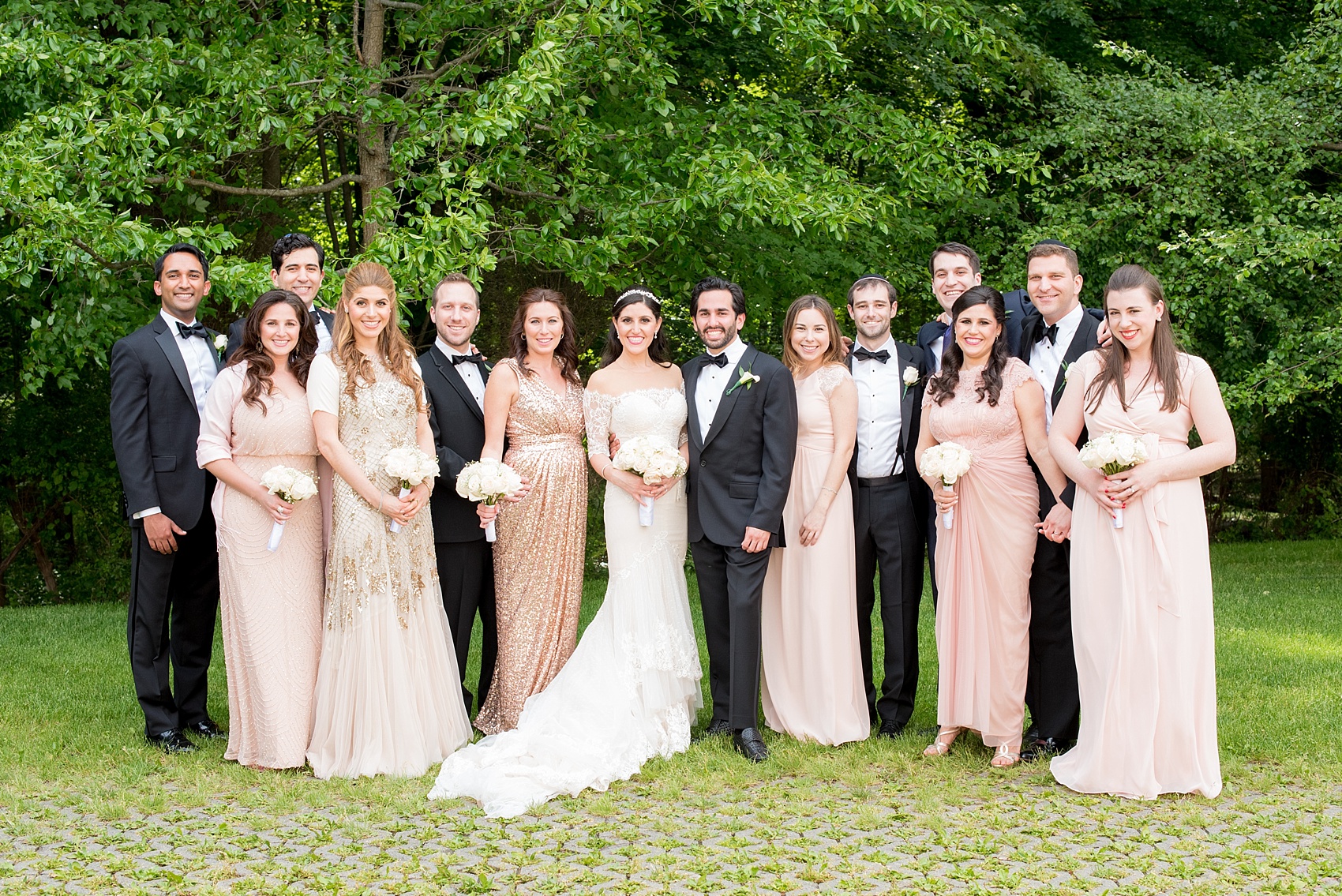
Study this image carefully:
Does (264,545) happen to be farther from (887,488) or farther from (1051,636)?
(1051,636)

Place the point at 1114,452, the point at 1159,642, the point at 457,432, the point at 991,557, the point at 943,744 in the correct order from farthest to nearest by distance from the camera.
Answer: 1. the point at 457,432
2. the point at 943,744
3. the point at 991,557
4. the point at 1159,642
5. the point at 1114,452

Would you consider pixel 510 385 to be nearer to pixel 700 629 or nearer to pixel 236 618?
pixel 236 618

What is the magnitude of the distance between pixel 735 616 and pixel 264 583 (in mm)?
2269

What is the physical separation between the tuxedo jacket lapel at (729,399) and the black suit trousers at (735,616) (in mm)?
552

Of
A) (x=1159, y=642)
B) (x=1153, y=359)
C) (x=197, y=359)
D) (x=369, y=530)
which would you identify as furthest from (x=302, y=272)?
(x=1159, y=642)

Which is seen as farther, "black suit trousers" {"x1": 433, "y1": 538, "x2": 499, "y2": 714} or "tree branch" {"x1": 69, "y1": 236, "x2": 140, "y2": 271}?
"tree branch" {"x1": 69, "y1": 236, "x2": 140, "y2": 271}

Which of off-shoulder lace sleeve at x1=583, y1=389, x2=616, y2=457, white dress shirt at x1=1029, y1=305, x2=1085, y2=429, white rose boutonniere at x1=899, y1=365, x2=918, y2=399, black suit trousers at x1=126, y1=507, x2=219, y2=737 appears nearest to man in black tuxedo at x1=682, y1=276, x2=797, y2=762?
off-shoulder lace sleeve at x1=583, y1=389, x2=616, y2=457

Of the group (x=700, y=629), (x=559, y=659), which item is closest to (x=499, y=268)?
(x=700, y=629)

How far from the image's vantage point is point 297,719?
5855 mm

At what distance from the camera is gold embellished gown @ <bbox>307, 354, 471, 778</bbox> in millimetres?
5762

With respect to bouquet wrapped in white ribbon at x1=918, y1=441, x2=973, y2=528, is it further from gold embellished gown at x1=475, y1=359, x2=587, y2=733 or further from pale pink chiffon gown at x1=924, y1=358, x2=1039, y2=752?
gold embellished gown at x1=475, y1=359, x2=587, y2=733

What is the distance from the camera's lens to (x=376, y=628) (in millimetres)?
5832

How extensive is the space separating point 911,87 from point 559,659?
9.80 m

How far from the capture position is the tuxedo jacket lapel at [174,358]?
20.3ft
